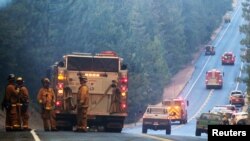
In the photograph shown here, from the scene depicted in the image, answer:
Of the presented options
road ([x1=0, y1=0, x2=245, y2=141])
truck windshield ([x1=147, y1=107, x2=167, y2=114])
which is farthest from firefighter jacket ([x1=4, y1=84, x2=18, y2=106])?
road ([x1=0, y1=0, x2=245, y2=141])

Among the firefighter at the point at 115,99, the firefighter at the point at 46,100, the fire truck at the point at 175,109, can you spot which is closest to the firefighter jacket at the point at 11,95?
the firefighter at the point at 46,100

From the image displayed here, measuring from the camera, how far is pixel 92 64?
1217 inches

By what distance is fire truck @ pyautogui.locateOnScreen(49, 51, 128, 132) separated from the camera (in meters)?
29.8

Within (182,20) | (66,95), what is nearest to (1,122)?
(66,95)

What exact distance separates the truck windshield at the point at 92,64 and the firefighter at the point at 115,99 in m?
0.90

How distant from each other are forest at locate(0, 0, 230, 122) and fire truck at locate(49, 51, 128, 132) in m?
2.68

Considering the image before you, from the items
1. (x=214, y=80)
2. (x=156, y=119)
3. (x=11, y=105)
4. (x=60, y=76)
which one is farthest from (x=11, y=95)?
(x=214, y=80)

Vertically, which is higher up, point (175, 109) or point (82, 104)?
point (82, 104)

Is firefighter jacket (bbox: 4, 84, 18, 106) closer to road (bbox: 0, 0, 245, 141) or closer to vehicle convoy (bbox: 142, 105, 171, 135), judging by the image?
vehicle convoy (bbox: 142, 105, 171, 135)

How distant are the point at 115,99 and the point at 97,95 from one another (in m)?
0.78

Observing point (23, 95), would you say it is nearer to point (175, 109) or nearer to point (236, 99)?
point (175, 109)

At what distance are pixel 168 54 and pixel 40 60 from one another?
6102 centimetres

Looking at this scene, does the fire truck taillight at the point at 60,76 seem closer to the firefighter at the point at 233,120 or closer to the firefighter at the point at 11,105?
the firefighter at the point at 11,105

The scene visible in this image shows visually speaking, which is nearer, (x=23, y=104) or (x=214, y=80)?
(x=23, y=104)
